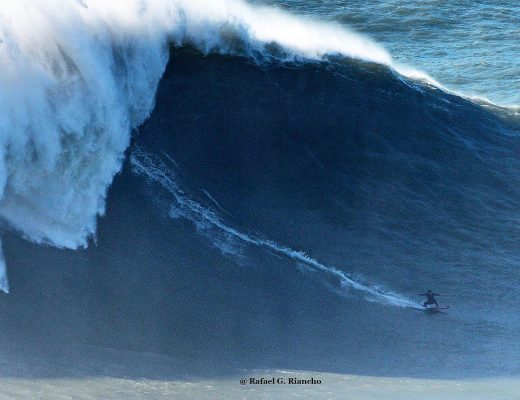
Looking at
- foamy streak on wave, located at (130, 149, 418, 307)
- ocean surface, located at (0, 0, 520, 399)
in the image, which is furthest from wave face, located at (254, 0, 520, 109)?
foamy streak on wave, located at (130, 149, 418, 307)

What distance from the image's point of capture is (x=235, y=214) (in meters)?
14.4

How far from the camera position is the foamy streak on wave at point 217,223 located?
13469 mm

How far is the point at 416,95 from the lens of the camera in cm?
1942

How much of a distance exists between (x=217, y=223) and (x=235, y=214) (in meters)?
0.51

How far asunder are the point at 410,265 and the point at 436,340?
2073mm

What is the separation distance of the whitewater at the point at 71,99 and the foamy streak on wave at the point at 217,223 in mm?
544

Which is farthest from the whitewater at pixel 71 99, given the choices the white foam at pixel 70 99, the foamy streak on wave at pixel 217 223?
the foamy streak on wave at pixel 217 223

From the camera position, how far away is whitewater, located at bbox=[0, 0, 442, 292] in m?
12.0

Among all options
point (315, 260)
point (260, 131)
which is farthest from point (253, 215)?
point (260, 131)

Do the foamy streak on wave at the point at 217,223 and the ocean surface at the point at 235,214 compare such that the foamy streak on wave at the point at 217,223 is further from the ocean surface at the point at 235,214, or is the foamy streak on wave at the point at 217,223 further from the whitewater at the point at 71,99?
the whitewater at the point at 71,99

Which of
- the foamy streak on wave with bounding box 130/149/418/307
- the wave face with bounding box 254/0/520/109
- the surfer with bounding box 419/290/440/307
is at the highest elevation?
the wave face with bounding box 254/0/520/109

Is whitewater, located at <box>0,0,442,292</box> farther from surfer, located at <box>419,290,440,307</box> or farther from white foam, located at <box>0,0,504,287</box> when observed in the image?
surfer, located at <box>419,290,440,307</box>

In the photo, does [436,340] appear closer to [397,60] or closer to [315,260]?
[315,260]

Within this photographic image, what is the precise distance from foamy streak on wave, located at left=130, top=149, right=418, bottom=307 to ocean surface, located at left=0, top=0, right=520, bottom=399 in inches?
1.3
